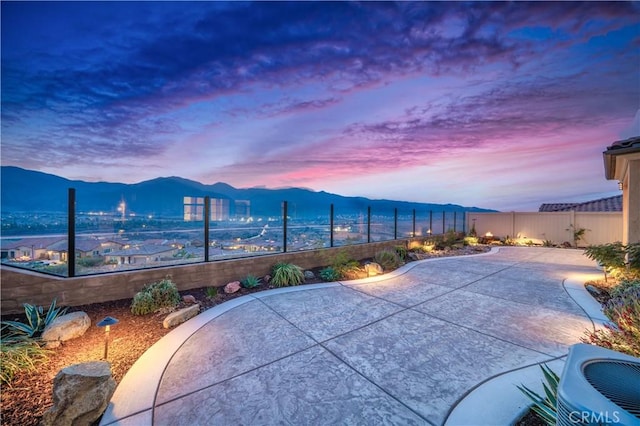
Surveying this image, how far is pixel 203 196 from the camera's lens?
18.3ft

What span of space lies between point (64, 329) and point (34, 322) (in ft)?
2.13

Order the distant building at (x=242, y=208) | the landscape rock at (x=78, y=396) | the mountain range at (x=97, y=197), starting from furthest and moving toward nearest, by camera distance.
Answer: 1. the distant building at (x=242, y=208)
2. the mountain range at (x=97, y=197)
3. the landscape rock at (x=78, y=396)

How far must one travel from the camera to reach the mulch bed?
208 centimetres

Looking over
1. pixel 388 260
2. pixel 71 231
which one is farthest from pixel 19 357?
pixel 388 260

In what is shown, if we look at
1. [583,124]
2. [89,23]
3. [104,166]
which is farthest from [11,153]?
[583,124]

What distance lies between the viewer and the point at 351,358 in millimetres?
2795

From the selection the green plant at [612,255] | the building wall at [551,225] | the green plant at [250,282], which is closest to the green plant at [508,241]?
the building wall at [551,225]

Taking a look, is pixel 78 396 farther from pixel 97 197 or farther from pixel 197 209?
pixel 97 197

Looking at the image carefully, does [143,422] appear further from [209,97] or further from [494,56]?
[494,56]

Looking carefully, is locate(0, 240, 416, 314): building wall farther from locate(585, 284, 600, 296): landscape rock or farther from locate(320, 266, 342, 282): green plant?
locate(585, 284, 600, 296): landscape rock

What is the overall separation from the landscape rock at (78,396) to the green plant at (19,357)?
1.07 metres

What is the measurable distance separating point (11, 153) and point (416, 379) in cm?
1088

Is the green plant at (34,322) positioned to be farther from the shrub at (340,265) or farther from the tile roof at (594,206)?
the tile roof at (594,206)

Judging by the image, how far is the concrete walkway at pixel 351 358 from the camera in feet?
6.69
